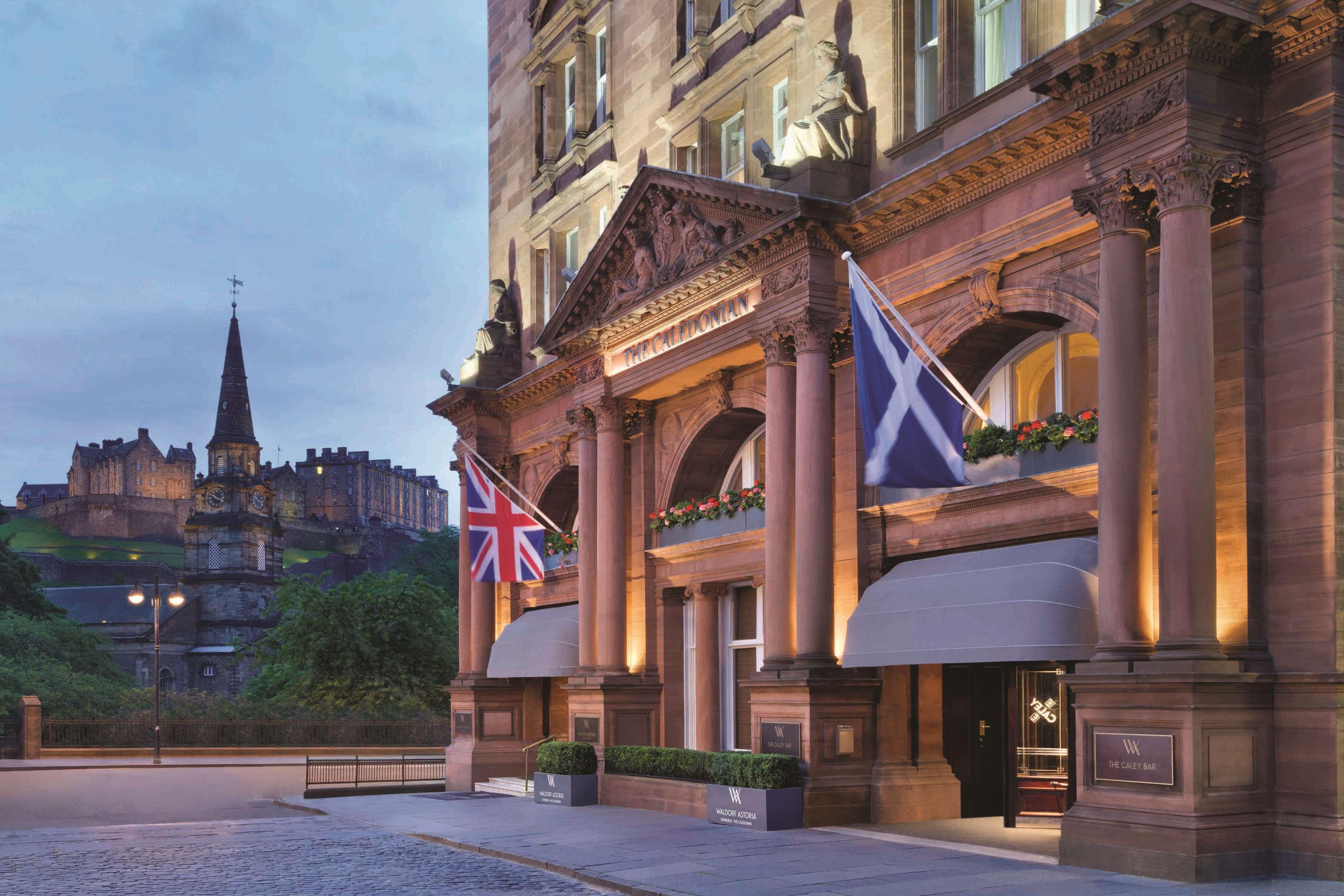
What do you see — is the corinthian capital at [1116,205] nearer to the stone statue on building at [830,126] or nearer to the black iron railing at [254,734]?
the stone statue on building at [830,126]

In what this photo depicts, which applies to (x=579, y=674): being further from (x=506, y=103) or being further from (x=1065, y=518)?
(x=506, y=103)

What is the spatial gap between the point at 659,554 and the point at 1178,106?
16.2 meters

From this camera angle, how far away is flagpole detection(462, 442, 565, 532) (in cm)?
3278

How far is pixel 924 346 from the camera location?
63.6 feet

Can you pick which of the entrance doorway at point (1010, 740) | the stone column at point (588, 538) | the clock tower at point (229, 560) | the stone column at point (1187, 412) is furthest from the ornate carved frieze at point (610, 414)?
the clock tower at point (229, 560)

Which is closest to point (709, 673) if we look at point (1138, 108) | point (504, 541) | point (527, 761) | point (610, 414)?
point (504, 541)

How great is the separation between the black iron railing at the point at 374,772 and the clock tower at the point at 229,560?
73.8 m

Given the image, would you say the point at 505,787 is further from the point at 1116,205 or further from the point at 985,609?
the point at 1116,205

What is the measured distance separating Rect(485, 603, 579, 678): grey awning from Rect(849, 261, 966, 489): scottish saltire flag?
44.5ft

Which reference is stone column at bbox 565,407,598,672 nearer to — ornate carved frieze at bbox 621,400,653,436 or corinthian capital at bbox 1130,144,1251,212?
ornate carved frieze at bbox 621,400,653,436

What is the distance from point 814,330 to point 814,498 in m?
2.76

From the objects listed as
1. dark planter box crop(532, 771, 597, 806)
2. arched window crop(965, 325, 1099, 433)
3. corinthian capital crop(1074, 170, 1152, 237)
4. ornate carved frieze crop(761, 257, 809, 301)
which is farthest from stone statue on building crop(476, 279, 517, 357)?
corinthian capital crop(1074, 170, 1152, 237)

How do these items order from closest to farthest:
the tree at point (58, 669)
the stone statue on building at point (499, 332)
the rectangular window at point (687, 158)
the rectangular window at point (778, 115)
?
1. the rectangular window at point (778, 115)
2. the rectangular window at point (687, 158)
3. the stone statue on building at point (499, 332)
4. the tree at point (58, 669)

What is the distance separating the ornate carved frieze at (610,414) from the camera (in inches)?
1187
